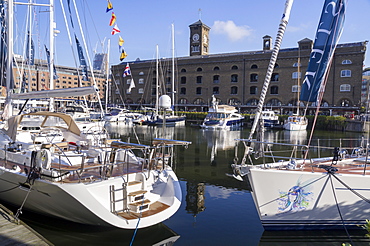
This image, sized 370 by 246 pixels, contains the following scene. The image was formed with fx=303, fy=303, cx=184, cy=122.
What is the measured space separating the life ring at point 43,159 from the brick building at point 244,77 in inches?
1510

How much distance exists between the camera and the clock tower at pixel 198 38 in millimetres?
66750

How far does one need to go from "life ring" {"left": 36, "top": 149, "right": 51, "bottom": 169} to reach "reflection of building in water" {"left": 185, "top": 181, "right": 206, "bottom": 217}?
4.20 metres

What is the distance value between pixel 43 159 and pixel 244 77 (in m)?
51.0

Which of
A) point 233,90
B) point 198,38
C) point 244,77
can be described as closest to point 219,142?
point 244,77

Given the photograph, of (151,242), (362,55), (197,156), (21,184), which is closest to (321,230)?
(151,242)

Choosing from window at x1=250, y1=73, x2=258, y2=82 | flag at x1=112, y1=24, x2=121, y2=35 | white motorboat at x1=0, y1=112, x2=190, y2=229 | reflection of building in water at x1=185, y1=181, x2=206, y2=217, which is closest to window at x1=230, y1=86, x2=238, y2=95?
window at x1=250, y1=73, x2=258, y2=82

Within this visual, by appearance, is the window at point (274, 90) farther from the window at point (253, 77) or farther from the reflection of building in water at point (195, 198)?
the reflection of building in water at point (195, 198)

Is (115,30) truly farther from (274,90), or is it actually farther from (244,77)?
(274,90)

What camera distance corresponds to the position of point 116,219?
22.0 feet

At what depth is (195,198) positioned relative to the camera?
1017cm

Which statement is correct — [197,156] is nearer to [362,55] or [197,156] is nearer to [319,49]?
[319,49]

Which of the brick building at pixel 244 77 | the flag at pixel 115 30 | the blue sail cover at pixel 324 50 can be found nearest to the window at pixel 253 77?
the brick building at pixel 244 77

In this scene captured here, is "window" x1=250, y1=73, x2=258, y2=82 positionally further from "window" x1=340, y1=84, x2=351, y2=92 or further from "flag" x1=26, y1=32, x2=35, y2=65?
"flag" x1=26, y1=32, x2=35, y2=65

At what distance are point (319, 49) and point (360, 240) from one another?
5.37m
